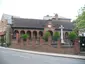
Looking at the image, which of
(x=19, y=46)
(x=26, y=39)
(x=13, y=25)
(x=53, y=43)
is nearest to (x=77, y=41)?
(x=53, y=43)

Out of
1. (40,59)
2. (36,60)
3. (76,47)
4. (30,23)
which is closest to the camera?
(36,60)

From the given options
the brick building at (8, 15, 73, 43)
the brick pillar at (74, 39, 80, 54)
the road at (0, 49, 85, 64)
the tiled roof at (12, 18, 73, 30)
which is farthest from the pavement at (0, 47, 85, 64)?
the tiled roof at (12, 18, 73, 30)

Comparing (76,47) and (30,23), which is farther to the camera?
(30,23)

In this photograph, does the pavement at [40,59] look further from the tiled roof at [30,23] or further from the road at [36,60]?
the tiled roof at [30,23]

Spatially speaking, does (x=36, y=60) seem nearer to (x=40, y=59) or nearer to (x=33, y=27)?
(x=40, y=59)

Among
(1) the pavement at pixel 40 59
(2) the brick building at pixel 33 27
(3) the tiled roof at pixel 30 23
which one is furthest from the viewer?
(3) the tiled roof at pixel 30 23

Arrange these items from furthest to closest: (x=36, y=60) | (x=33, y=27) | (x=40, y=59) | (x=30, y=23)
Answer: (x=30, y=23), (x=33, y=27), (x=40, y=59), (x=36, y=60)

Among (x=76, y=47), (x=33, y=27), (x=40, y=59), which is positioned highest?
(x=33, y=27)

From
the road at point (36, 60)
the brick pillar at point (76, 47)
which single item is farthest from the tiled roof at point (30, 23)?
the road at point (36, 60)

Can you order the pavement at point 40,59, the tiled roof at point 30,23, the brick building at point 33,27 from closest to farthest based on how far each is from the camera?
the pavement at point 40,59 < the brick building at point 33,27 < the tiled roof at point 30,23

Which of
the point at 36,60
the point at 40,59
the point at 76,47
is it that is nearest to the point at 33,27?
the point at 76,47

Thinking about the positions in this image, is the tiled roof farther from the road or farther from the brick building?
the road

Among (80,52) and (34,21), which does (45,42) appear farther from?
(34,21)

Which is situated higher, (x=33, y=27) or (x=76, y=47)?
(x=33, y=27)
